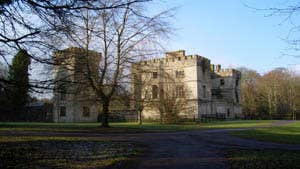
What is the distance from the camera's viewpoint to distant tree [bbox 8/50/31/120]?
24.5 feet

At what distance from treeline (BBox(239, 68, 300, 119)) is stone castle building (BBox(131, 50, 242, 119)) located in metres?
5.03

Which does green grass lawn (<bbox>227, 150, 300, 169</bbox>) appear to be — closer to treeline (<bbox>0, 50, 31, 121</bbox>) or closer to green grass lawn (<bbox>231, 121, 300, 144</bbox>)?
treeline (<bbox>0, 50, 31, 121</bbox>)

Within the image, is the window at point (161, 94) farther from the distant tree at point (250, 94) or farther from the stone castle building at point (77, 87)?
the distant tree at point (250, 94)

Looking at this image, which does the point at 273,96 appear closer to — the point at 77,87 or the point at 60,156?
the point at 60,156

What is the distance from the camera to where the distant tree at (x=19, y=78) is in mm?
7466

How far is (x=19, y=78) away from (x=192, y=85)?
5549cm

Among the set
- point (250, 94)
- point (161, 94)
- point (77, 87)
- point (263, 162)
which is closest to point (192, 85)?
point (161, 94)

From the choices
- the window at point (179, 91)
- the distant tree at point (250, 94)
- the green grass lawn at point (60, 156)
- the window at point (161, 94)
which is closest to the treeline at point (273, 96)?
the distant tree at point (250, 94)

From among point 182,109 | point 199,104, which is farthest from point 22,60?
point 199,104

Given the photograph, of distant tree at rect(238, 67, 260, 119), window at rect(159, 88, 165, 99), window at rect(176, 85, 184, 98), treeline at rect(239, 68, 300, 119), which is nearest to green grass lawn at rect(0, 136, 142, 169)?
window at rect(159, 88, 165, 99)

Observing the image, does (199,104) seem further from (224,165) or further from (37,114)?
(224,165)

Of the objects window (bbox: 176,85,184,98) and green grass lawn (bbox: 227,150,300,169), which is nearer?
green grass lawn (bbox: 227,150,300,169)

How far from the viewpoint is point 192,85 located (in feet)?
205

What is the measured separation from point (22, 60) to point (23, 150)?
5691 millimetres
